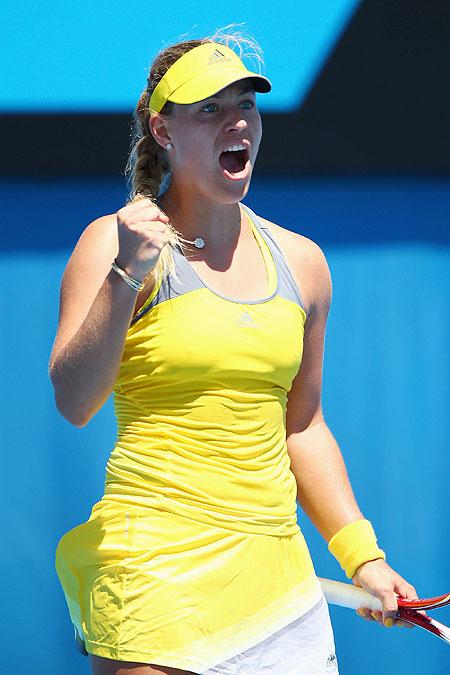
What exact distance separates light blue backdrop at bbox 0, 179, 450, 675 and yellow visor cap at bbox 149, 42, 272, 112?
113cm

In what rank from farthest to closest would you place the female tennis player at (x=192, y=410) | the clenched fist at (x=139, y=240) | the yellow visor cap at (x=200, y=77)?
the yellow visor cap at (x=200, y=77), the female tennis player at (x=192, y=410), the clenched fist at (x=139, y=240)

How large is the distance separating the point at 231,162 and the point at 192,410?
43cm

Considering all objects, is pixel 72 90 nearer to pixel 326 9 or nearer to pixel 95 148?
pixel 95 148

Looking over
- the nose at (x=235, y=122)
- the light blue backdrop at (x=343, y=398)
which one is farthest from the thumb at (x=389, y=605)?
the light blue backdrop at (x=343, y=398)

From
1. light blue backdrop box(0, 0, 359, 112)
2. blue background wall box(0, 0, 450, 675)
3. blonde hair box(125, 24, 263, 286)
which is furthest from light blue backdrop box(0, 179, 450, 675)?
blonde hair box(125, 24, 263, 286)

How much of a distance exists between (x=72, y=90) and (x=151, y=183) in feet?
3.56

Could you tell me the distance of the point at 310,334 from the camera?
2.21m

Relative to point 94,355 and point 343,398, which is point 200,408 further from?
point 343,398

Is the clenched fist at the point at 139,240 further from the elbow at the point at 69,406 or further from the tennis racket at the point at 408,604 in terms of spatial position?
the tennis racket at the point at 408,604

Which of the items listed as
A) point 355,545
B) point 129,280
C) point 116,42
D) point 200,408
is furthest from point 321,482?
point 116,42

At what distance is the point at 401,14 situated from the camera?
3.30 metres

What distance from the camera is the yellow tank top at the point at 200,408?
1915mm

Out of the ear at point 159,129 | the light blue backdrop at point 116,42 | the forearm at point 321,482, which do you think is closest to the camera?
the ear at point 159,129

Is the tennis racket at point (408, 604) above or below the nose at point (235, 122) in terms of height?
below
